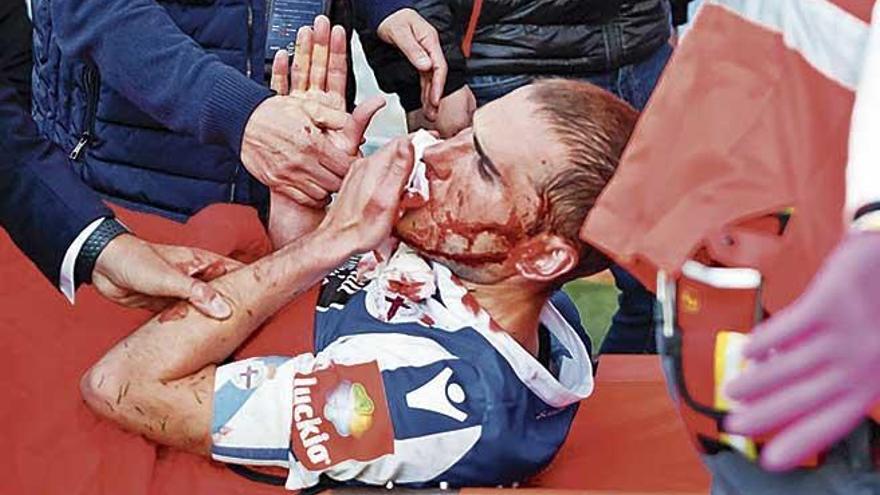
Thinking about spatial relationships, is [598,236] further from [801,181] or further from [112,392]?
[112,392]

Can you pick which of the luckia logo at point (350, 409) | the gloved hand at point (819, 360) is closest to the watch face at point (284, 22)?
the luckia logo at point (350, 409)

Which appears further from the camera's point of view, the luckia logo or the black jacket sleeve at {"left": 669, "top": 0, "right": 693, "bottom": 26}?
the black jacket sleeve at {"left": 669, "top": 0, "right": 693, "bottom": 26}

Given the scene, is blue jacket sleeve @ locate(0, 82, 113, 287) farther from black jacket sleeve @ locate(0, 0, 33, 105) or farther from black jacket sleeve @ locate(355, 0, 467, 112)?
black jacket sleeve @ locate(355, 0, 467, 112)

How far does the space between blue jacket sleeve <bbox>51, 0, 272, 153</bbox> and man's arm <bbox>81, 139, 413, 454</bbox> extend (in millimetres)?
199

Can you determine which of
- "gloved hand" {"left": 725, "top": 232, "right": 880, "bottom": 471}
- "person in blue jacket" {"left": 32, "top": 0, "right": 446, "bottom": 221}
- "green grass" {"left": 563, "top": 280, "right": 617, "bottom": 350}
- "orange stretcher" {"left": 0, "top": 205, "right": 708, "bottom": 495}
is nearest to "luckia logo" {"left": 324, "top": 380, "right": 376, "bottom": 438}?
"orange stretcher" {"left": 0, "top": 205, "right": 708, "bottom": 495}

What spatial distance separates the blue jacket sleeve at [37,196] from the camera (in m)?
2.04

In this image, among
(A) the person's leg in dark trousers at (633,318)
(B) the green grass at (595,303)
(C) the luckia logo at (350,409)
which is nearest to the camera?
(C) the luckia logo at (350,409)

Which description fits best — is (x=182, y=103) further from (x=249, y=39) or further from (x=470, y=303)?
(x=470, y=303)

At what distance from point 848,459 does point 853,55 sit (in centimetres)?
31

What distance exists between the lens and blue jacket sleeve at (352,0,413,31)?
2486 mm

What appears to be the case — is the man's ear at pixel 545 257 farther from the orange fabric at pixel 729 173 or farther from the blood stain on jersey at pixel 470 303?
the orange fabric at pixel 729 173

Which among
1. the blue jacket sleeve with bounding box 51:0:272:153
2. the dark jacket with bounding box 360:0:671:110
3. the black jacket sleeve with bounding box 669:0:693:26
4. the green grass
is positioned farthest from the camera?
the green grass

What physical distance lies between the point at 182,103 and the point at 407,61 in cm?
43

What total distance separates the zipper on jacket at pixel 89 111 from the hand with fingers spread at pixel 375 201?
494 millimetres
